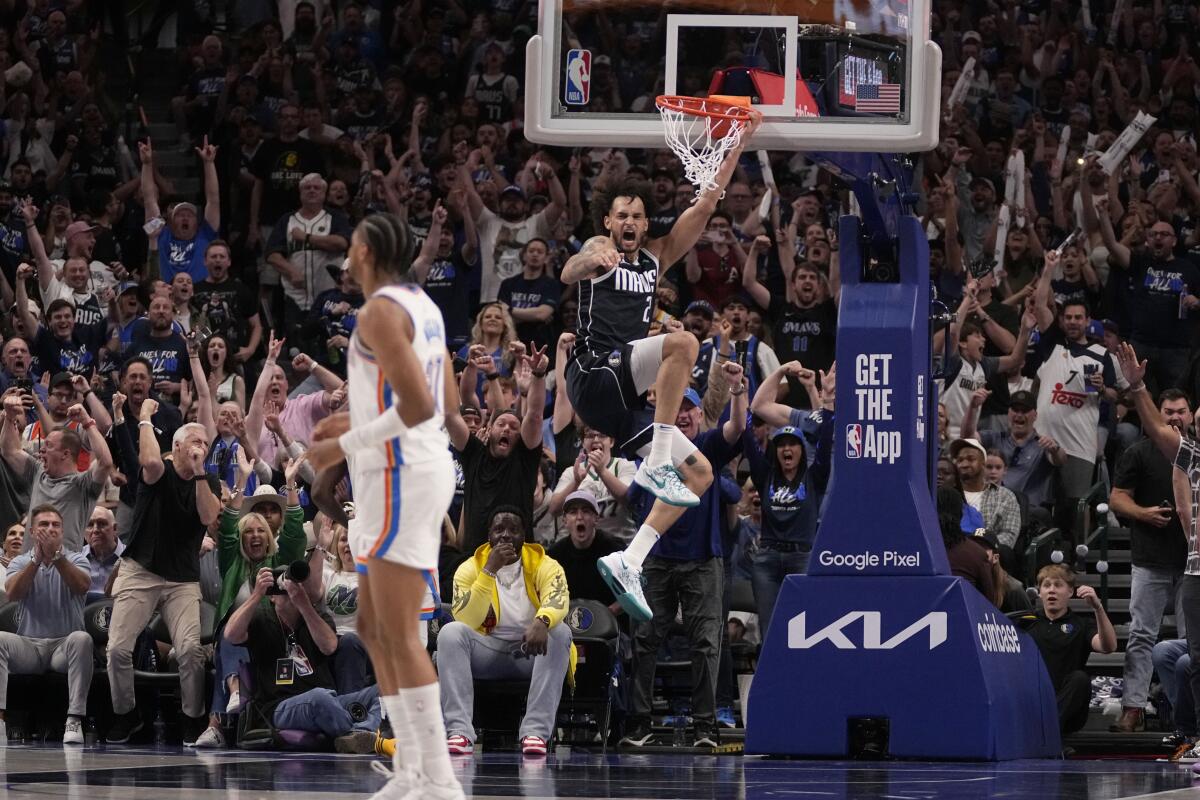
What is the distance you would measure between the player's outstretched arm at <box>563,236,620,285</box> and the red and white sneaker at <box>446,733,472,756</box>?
12.3 ft

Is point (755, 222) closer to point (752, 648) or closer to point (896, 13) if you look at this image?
point (752, 648)

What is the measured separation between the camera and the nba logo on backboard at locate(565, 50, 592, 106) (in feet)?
35.8

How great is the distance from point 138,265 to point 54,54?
3.87 metres

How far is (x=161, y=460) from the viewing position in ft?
47.9

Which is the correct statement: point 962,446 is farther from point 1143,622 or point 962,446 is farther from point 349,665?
point 349,665

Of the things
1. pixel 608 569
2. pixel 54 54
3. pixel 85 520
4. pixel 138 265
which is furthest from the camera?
pixel 54 54

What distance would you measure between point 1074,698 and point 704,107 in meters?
5.62

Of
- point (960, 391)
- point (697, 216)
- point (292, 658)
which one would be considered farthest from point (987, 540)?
point (292, 658)

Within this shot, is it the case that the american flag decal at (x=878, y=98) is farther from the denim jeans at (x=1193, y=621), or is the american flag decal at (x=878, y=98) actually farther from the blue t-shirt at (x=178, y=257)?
the blue t-shirt at (x=178, y=257)

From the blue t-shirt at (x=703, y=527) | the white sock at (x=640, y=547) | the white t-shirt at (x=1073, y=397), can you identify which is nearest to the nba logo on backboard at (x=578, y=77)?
the white sock at (x=640, y=547)

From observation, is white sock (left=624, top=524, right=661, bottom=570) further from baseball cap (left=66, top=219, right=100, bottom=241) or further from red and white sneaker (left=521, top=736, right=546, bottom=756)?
baseball cap (left=66, top=219, right=100, bottom=241)

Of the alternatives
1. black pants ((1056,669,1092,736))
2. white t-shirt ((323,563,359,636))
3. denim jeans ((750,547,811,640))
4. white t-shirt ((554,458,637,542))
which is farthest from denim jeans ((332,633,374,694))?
black pants ((1056,669,1092,736))

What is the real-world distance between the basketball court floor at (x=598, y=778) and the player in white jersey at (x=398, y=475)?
148 centimetres

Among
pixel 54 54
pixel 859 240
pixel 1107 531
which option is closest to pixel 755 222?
pixel 1107 531
